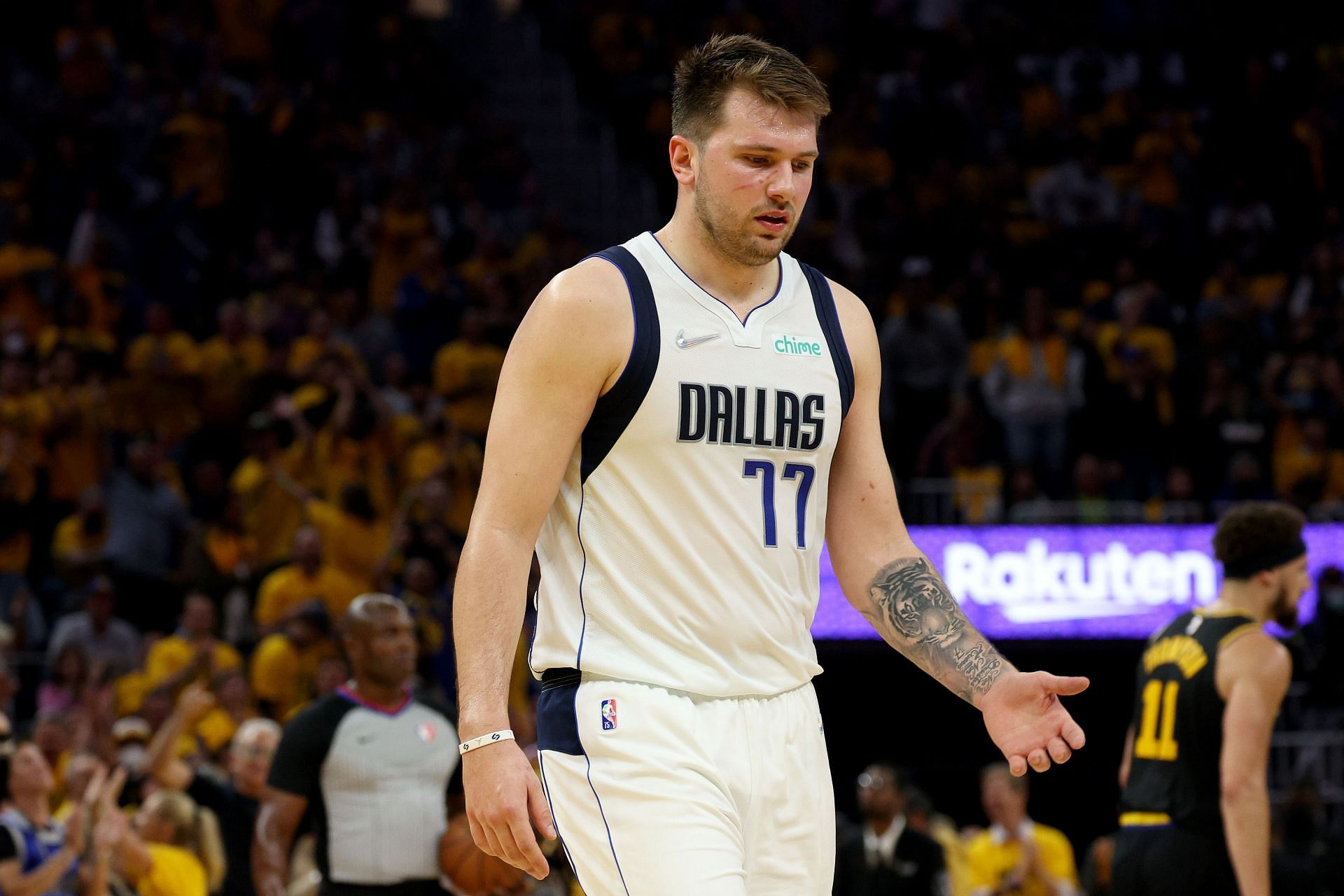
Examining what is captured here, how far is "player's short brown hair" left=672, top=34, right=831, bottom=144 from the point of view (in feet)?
12.3

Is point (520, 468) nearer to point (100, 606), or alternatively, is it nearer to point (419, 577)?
point (419, 577)

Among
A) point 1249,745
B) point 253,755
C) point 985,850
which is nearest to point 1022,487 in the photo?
point 985,850

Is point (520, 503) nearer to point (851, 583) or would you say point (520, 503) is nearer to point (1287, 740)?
point (851, 583)

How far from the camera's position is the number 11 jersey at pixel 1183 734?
6.50m

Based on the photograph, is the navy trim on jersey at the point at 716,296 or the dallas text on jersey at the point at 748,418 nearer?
the dallas text on jersey at the point at 748,418

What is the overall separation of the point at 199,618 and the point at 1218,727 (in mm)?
7159

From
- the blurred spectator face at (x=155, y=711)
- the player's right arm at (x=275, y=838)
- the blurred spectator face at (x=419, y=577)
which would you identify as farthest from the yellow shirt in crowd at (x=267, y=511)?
the player's right arm at (x=275, y=838)

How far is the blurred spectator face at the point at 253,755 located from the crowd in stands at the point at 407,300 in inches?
0.9

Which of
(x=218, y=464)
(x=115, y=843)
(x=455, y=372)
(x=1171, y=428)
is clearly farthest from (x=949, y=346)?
(x=115, y=843)

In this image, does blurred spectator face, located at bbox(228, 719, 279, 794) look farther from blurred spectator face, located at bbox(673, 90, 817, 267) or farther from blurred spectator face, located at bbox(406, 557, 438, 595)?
blurred spectator face, located at bbox(673, 90, 817, 267)

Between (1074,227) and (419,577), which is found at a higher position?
(1074,227)

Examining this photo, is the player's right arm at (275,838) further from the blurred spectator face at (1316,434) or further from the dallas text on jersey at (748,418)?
the blurred spectator face at (1316,434)

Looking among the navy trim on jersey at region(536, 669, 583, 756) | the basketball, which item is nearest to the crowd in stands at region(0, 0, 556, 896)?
the basketball

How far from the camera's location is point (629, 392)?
3705 mm
